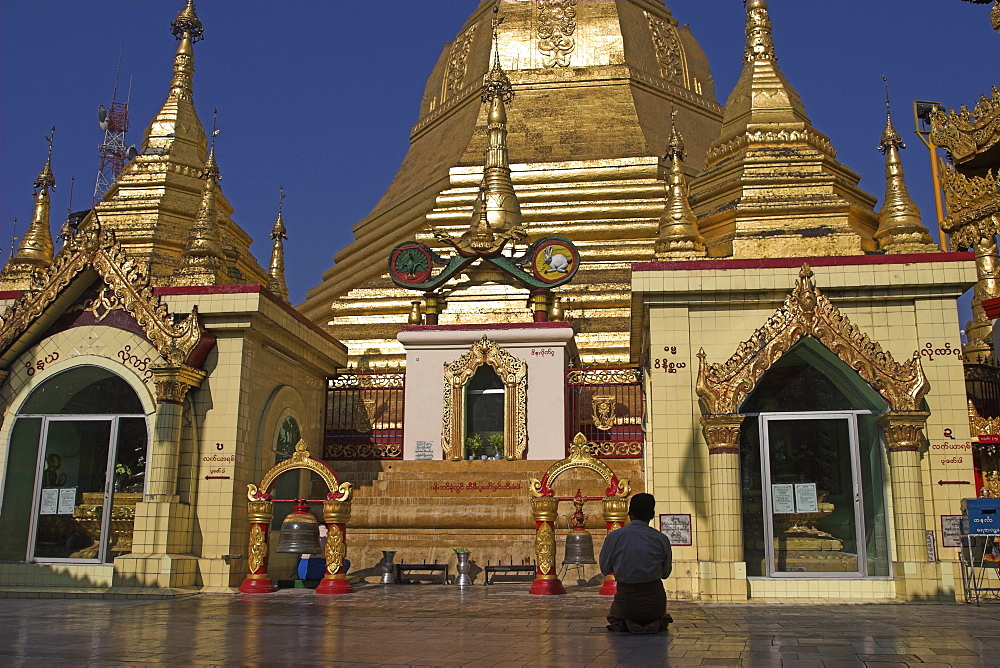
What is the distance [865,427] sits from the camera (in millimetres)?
14227

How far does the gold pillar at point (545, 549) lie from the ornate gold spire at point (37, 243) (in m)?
12.9

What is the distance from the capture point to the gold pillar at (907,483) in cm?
1365

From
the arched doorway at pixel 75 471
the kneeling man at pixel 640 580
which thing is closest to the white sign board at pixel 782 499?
the kneeling man at pixel 640 580

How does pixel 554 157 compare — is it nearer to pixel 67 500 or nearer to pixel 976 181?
pixel 976 181

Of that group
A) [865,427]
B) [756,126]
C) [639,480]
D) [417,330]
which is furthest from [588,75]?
[865,427]

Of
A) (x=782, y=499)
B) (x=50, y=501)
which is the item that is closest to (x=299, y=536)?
(x=50, y=501)

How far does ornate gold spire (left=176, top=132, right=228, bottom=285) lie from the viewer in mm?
17750

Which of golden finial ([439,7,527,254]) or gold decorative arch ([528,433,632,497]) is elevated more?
golden finial ([439,7,527,254])

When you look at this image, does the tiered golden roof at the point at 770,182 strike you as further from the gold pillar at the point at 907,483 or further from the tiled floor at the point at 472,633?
the tiled floor at the point at 472,633

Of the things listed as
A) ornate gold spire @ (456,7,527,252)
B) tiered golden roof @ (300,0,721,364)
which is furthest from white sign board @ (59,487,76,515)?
ornate gold spire @ (456,7,527,252)

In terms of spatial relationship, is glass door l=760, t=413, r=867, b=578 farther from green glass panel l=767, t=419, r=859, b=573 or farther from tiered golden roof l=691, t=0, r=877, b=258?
tiered golden roof l=691, t=0, r=877, b=258

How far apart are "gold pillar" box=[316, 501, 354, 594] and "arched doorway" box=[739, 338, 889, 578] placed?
19.2 feet

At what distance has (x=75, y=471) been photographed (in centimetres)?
1577

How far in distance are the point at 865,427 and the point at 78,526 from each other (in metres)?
12.0
